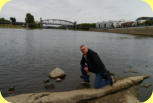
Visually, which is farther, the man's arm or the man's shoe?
the man's shoe

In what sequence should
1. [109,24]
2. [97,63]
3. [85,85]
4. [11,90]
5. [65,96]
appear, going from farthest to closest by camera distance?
[109,24] → [85,85] → [11,90] → [97,63] → [65,96]

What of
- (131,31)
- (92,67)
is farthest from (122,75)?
(131,31)

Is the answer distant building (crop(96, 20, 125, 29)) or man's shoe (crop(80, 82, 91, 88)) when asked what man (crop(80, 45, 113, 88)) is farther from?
distant building (crop(96, 20, 125, 29))

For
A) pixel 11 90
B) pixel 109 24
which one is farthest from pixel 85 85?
pixel 109 24

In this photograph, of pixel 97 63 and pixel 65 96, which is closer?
pixel 65 96

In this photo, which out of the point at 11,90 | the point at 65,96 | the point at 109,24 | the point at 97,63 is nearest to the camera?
the point at 65,96

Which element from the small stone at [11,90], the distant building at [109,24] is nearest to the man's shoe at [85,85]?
the small stone at [11,90]

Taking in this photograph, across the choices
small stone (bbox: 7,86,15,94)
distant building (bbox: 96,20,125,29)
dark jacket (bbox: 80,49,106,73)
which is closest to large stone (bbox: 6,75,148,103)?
small stone (bbox: 7,86,15,94)

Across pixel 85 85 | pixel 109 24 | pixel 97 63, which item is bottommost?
pixel 85 85

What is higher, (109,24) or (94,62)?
(109,24)

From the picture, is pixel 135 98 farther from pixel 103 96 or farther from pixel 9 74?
pixel 9 74

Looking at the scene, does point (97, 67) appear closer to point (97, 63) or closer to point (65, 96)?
point (97, 63)

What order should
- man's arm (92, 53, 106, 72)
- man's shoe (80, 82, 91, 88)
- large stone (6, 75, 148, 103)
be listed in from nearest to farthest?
large stone (6, 75, 148, 103)
man's arm (92, 53, 106, 72)
man's shoe (80, 82, 91, 88)

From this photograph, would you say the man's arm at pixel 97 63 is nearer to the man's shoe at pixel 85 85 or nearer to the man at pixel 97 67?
the man at pixel 97 67
